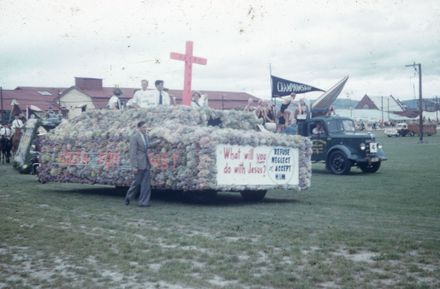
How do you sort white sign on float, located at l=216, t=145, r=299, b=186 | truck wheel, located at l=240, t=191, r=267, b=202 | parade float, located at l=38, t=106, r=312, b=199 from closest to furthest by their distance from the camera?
parade float, located at l=38, t=106, r=312, b=199 < white sign on float, located at l=216, t=145, r=299, b=186 < truck wheel, located at l=240, t=191, r=267, b=202

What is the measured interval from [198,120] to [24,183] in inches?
284

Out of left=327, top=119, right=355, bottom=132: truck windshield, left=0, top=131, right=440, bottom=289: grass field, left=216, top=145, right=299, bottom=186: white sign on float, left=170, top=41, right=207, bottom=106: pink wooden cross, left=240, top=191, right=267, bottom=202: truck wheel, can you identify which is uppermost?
left=170, top=41, right=207, bottom=106: pink wooden cross

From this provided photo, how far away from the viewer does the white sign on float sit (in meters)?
11.9

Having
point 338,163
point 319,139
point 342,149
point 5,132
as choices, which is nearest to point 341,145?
point 342,149

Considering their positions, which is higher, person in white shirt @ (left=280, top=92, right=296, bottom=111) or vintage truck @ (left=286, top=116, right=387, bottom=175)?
person in white shirt @ (left=280, top=92, right=296, bottom=111)

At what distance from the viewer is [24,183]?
17.6m

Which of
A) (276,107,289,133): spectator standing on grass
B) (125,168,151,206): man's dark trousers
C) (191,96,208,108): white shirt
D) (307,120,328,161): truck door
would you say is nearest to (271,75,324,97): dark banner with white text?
(307,120,328,161): truck door

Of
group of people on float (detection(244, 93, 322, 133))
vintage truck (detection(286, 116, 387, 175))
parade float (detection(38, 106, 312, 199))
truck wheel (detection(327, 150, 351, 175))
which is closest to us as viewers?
parade float (detection(38, 106, 312, 199))

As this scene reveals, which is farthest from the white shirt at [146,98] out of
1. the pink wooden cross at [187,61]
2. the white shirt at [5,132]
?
the white shirt at [5,132]

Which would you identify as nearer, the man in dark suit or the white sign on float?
the white sign on float

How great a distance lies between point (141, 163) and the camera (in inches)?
481

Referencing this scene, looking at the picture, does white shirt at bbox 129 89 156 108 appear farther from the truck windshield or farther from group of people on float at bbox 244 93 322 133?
the truck windshield

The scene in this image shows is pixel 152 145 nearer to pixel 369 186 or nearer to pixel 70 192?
pixel 70 192

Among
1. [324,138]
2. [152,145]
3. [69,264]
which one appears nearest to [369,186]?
[324,138]
